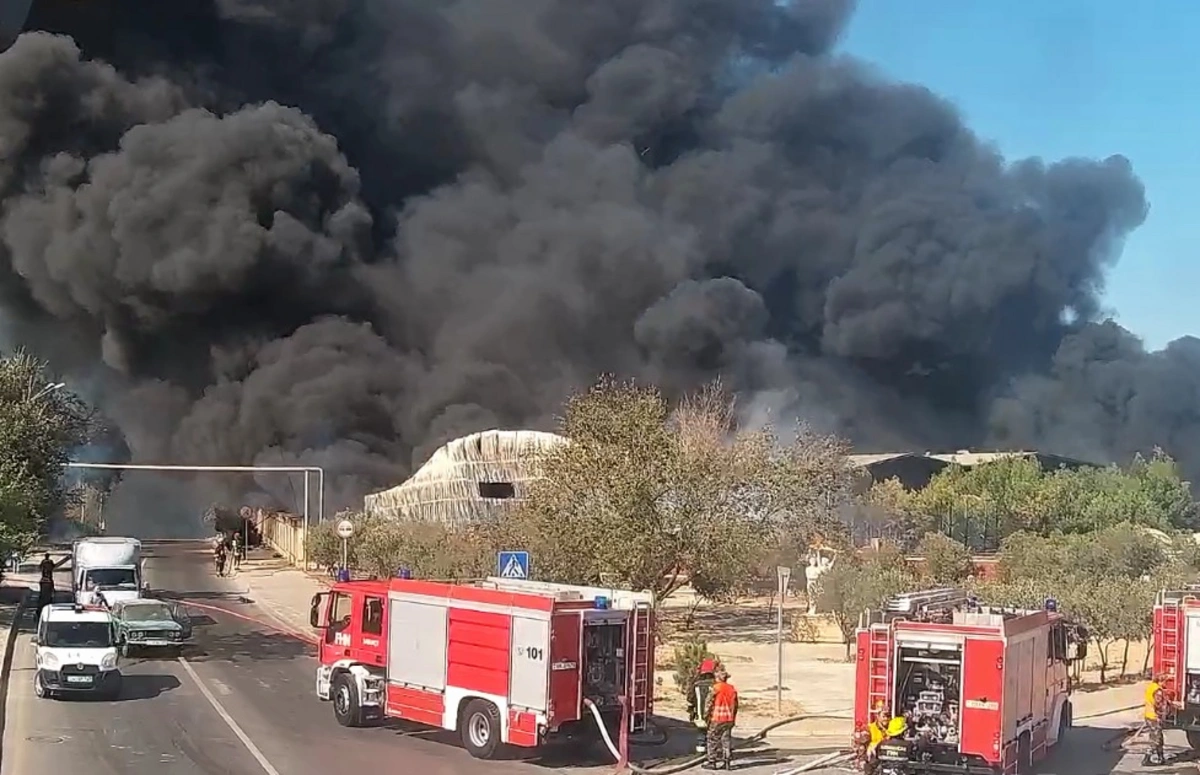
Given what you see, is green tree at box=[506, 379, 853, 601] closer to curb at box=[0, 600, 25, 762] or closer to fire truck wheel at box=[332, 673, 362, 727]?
fire truck wheel at box=[332, 673, 362, 727]

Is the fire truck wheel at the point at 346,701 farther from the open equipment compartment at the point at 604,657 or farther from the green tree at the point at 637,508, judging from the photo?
the green tree at the point at 637,508

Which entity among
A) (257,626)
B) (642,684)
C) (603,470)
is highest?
(603,470)

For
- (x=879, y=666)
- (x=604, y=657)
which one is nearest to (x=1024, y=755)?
(x=879, y=666)

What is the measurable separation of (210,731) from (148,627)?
8098 mm

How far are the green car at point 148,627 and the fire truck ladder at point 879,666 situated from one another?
14454 millimetres

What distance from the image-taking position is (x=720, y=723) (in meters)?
14.6

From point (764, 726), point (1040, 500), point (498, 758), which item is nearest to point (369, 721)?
point (498, 758)

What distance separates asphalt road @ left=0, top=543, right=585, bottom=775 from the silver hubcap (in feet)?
0.71

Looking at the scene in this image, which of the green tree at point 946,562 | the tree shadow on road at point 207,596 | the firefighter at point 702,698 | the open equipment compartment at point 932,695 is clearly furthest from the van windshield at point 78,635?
the green tree at point 946,562

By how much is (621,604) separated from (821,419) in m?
53.5

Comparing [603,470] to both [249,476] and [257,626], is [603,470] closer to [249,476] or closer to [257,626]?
[257,626]

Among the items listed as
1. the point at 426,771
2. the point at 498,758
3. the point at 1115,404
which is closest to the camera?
the point at 426,771

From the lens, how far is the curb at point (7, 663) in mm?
16531

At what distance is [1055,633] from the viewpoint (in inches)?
613
